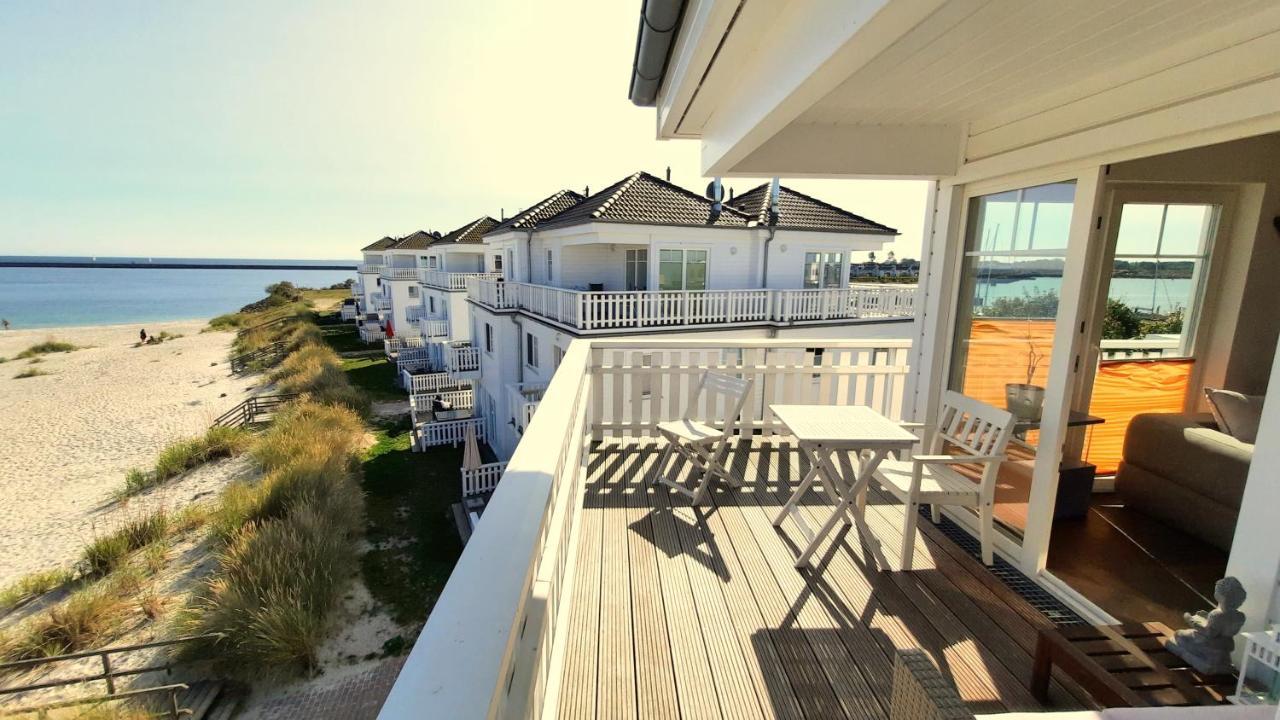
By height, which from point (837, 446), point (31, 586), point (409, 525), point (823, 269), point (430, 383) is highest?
point (823, 269)

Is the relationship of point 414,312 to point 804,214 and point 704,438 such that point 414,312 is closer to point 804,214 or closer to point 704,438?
point 804,214

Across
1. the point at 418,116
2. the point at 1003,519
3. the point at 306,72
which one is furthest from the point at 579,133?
the point at 1003,519

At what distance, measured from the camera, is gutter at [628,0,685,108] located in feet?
6.33

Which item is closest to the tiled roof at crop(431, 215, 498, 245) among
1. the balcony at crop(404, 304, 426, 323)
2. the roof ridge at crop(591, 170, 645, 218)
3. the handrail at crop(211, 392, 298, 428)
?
the balcony at crop(404, 304, 426, 323)

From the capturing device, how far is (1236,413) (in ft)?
10.7

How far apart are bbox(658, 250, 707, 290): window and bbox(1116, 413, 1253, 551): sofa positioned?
32.3 ft

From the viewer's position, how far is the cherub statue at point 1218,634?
68.0 inches

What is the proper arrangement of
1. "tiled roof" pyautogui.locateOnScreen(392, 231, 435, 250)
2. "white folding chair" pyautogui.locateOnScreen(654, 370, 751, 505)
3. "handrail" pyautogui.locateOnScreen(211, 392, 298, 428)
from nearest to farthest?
"white folding chair" pyautogui.locateOnScreen(654, 370, 751, 505) → "handrail" pyautogui.locateOnScreen(211, 392, 298, 428) → "tiled roof" pyautogui.locateOnScreen(392, 231, 435, 250)

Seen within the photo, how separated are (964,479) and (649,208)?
1054 cm

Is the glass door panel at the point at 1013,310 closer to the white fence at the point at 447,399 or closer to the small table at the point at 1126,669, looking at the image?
the small table at the point at 1126,669

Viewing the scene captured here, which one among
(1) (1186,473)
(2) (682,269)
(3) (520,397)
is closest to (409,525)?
(3) (520,397)

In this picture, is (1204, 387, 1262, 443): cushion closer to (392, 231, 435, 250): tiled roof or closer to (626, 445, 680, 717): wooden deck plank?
(626, 445, 680, 717): wooden deck plank

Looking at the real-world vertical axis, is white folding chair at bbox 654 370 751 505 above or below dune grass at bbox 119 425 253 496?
above

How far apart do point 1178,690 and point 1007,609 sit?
88 cm
